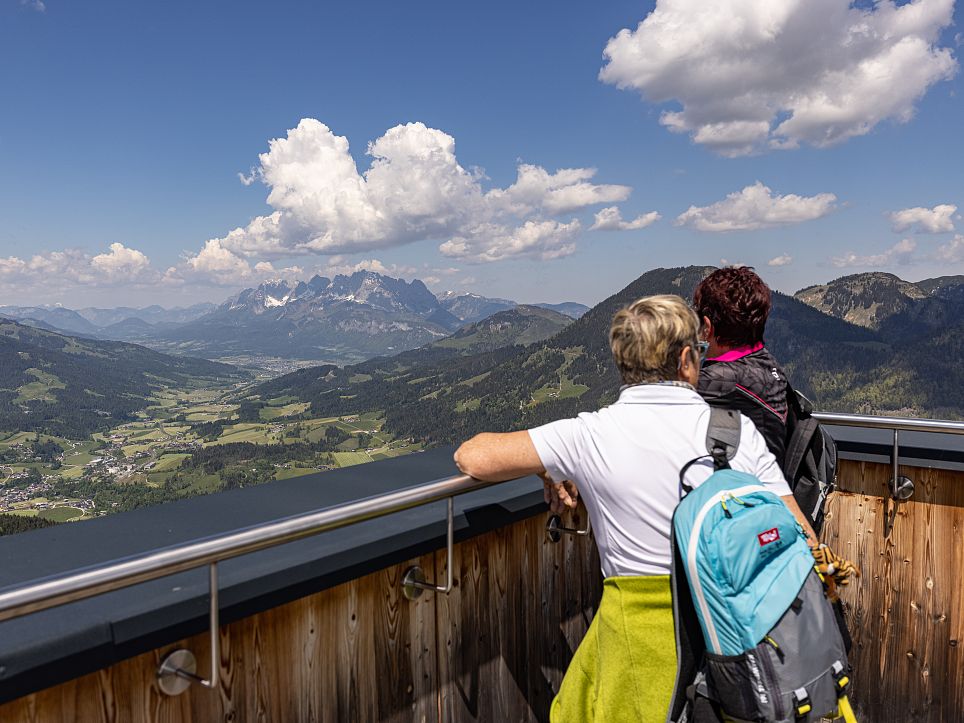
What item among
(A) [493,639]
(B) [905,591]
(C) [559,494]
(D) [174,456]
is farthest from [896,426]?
(D) [174,456]

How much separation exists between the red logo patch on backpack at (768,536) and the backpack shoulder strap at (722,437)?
18cm

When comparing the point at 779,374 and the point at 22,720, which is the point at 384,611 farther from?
the point at 779,374

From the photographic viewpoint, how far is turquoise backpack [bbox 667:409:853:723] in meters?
1.41

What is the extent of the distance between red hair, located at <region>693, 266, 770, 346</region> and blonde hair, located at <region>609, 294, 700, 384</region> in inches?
22.2

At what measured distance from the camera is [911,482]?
3137mm

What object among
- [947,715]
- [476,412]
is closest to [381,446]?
[476,412]

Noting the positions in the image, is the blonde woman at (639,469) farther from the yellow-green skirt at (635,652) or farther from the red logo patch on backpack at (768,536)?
the red logo patch on backpack at (768,536)

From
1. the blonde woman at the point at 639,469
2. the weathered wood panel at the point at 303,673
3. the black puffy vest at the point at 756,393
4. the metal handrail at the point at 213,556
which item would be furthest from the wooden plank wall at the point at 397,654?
the black puffy vest at the point at 756,393

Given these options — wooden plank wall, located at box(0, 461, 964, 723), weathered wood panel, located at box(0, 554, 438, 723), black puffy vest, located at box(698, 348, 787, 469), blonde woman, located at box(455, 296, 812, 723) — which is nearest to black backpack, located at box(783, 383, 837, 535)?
black puffy vest, located at box(698, 348, 787, 469)

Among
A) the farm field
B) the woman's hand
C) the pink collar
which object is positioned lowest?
the farm field

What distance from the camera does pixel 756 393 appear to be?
2117mm

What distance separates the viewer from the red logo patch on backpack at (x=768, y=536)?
56.1 inches

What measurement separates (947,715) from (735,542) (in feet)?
8.96

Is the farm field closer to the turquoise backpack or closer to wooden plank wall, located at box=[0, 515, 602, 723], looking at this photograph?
wooden plank wall, located at box=[0, 515, 602, 723]
